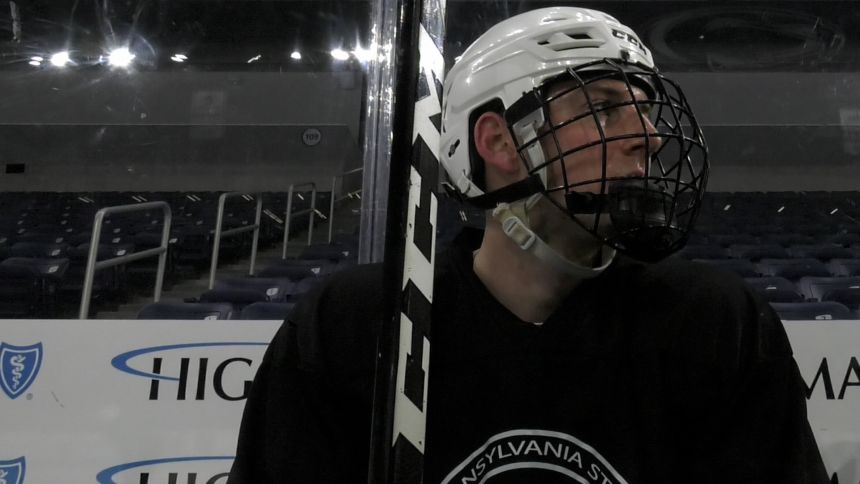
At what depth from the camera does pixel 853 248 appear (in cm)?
246

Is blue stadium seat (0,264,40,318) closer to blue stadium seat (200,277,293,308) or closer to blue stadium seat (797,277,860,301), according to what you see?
blue stadium seat (200,277,293,308)

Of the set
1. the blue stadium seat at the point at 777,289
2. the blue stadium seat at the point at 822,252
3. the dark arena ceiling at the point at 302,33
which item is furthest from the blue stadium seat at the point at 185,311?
the blue stadium seat at the point at 822,252

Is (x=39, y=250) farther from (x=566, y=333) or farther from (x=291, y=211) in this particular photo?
(x=566, y=333)

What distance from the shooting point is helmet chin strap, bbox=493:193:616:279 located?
31.6 inches

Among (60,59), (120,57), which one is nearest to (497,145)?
(120,57)

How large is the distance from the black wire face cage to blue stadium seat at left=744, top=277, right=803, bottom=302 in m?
1.19

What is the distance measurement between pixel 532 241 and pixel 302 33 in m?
2.67

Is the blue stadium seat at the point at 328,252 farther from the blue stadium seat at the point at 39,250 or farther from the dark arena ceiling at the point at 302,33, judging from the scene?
the blue stadium seat at the point at 39,250

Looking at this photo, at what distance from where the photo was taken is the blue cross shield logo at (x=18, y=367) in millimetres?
1344

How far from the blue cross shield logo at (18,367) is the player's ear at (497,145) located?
42.5 inches

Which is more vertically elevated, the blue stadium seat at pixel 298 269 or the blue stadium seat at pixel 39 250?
the blue stadium seat at pixel 39 250

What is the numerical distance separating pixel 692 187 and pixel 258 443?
63cm

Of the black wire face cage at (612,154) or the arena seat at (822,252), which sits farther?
the arena seat at (822,252)

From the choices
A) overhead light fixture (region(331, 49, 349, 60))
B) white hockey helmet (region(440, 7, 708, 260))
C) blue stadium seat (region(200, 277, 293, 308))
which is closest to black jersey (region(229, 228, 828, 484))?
white hockey helmet (region(440, 7, 708, 260))
